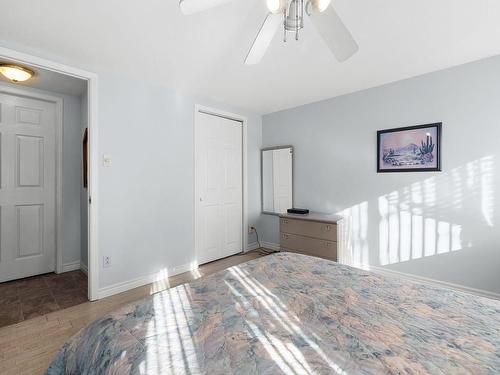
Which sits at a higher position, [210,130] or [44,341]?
[210,130]

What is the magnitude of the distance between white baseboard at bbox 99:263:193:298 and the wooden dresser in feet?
4.52

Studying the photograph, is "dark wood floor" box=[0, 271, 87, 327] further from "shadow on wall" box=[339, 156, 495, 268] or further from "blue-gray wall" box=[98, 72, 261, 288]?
"shadow on wall" box=[339, 156, 495, 268]

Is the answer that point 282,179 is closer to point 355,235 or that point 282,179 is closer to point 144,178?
point 355,235

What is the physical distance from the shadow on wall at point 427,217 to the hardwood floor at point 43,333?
99.5 inches

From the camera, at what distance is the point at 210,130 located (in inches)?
141

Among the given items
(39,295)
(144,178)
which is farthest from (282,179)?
(39,295)

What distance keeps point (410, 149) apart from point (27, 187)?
14.9 feet

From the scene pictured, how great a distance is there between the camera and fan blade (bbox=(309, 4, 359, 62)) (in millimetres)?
1294

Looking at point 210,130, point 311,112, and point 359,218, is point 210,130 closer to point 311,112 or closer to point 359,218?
point 311,112

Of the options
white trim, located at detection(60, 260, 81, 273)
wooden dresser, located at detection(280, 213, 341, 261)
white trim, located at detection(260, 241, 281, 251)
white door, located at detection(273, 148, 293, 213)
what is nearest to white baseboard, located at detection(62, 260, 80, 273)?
white trim, located at detection(60, 260, 81, 273)

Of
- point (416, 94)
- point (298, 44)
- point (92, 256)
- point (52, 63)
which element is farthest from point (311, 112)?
point (92, 256)

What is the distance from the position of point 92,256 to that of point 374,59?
3322 mm

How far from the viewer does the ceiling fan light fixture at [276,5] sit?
121 cm

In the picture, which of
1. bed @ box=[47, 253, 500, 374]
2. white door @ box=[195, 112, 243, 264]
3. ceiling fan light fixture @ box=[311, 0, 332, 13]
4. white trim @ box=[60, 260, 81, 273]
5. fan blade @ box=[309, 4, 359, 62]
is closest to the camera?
bed @ box=[47, 253, 500, 374]
